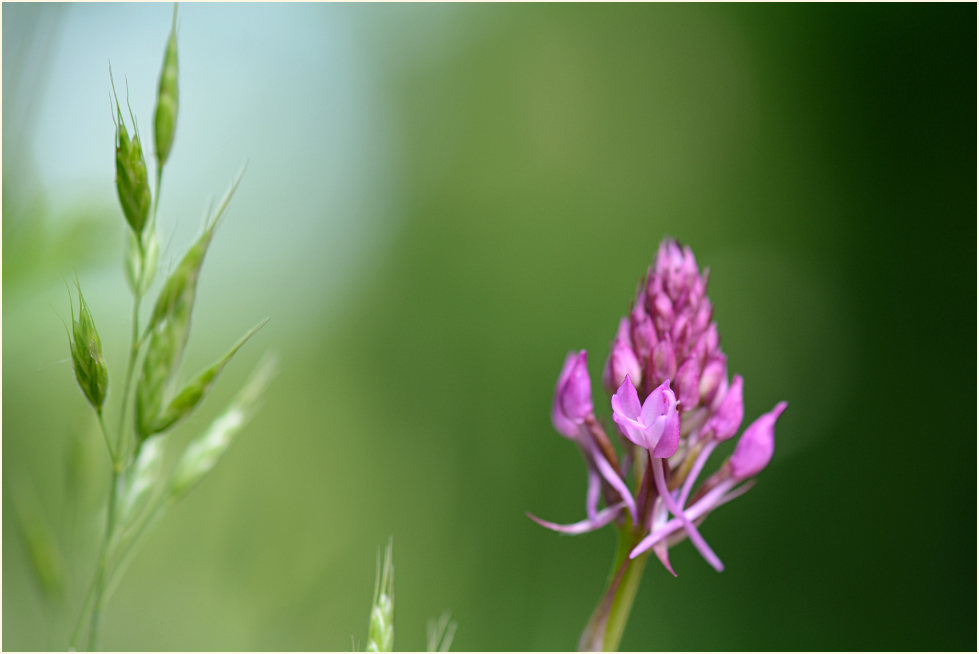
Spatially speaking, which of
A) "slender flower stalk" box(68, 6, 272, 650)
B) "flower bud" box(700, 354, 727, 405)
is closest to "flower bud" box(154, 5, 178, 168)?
"slender flower stalk" box(68, 6, 272, 650)

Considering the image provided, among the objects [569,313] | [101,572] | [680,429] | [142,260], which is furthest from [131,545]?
[569,313]

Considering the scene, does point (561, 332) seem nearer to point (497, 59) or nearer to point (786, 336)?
point (786, 336)

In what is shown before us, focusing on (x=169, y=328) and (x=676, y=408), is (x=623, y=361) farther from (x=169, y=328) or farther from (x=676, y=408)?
(x=169, y=328)

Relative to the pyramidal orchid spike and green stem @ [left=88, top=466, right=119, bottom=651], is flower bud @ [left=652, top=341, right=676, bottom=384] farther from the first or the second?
green stem @ [left=88, top=466, right=119, bottom=651]

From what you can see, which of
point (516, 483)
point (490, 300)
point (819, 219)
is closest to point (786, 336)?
point (819, 219)

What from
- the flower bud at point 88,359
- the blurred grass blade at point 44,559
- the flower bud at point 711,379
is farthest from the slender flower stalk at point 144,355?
the flower bud at point 711,379

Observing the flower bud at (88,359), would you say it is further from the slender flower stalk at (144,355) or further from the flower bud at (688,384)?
the flower bud at (688,384)
